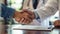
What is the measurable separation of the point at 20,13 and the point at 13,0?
191cm

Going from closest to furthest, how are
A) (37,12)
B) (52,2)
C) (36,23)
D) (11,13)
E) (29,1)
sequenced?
(11,13) → (37,12) → (52,2) → (36,23) → (29,1)

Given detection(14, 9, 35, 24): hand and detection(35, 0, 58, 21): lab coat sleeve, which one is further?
detection(35, 0, 58, 21): lab coat sleeve

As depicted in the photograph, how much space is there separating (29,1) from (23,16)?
775 millimetres

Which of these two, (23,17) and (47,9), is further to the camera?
(47,9)

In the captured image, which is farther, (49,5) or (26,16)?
(49,5)

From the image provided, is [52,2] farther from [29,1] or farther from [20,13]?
[29,1]

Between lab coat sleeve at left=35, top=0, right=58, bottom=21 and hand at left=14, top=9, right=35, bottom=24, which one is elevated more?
lab coat sleeve at left=35, top=0, right=58, bottom=21

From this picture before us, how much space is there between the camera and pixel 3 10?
933 millimetres

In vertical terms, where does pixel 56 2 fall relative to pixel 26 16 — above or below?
above

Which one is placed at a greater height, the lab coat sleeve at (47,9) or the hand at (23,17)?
the lab coat sleeve at (47,9)

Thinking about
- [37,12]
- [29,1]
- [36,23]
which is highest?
[29,1]

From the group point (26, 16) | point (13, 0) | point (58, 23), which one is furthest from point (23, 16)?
point (13, 0)

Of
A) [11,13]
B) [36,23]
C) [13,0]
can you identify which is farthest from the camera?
Answer: [13,0]

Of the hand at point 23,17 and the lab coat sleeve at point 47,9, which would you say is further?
the lab coat sleeve at point 47,9
